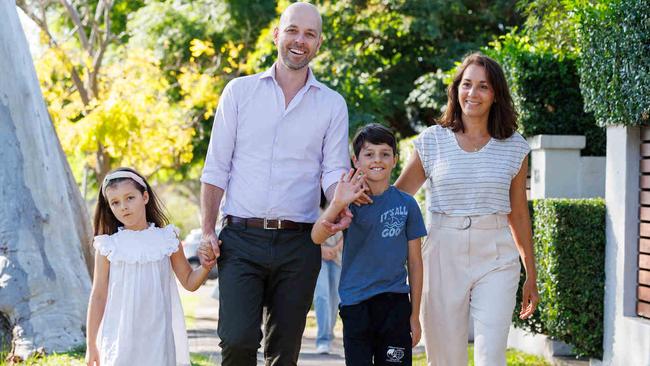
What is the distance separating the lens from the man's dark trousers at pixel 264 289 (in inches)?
202

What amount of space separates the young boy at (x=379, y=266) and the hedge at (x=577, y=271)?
2.86 meters

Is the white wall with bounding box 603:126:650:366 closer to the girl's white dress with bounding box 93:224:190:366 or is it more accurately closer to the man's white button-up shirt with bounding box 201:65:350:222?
the man's white button-up shirt with bounding box 201:65:350:222

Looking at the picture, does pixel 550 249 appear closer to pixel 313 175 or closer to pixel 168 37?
pixel 313 175

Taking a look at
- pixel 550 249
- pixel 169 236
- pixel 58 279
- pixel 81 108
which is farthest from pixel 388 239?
pixel 81 108

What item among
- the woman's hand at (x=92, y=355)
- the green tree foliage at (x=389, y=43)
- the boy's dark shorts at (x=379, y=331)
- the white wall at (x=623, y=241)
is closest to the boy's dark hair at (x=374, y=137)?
the boy's dark shorts at (x=379, y=331)

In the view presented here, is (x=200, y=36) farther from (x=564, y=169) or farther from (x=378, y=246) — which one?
(x=378, y=246)

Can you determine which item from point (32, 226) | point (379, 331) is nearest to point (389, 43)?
point (32, 226)

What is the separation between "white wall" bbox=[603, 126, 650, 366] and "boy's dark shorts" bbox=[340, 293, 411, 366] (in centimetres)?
264

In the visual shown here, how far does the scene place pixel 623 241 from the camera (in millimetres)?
7262

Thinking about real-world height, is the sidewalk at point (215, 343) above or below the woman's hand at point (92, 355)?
below

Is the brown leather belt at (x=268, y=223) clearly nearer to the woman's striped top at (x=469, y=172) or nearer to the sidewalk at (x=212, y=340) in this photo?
the woman's striped top at (x=469, y=172)

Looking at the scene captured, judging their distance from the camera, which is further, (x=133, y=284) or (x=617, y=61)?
(x=617, y=61)

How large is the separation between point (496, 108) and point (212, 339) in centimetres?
674

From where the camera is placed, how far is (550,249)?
25.8 feet
